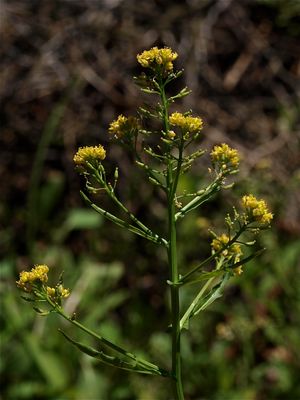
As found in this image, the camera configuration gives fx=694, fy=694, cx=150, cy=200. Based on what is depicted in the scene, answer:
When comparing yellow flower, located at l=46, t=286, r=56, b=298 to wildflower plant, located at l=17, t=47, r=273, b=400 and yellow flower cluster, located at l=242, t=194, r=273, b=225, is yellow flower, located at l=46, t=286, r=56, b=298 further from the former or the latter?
yellow flower cluster, located at l=242, t=194, r=273, b=225

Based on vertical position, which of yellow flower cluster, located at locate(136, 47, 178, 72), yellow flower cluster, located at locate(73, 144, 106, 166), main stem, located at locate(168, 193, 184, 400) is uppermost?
yellow flower cluster, located at locate(136, 47, 178, 72)

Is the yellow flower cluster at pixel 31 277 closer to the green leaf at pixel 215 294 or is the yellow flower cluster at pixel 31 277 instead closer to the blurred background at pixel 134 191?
the green leaf at pixel 215 294

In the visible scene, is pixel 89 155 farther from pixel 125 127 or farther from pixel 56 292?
pixel 56 292

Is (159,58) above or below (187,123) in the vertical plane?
above

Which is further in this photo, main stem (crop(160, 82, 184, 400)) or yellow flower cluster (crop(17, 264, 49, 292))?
yellow flower cluster (crop(17, 264, 49, 292))

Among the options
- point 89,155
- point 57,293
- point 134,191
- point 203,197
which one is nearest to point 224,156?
point 203,197

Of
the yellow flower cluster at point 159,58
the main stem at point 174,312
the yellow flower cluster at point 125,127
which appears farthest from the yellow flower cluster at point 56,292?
the yellow flower cluster at point 159,58

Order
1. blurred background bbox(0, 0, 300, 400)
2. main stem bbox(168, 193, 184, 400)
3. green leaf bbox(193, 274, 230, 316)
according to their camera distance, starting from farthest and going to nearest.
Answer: blurred background bbox(0, 0, 300, 400) → green leaf bbox(193, 274, 230, 316) → main stem bbox(168, 193, 184, 400)

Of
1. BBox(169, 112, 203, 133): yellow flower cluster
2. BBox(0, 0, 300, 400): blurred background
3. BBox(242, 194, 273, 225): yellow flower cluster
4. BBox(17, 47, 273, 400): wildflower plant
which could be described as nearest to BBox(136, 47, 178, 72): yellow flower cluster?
BBox(17, 47, 273, 400): wildflower plant
